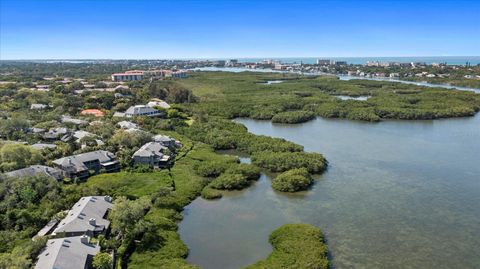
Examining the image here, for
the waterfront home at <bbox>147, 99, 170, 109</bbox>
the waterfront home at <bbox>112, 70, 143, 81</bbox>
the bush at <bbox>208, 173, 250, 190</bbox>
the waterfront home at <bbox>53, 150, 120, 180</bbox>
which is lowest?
the bush at <bbox>208, 173, 250, 190</bbox>

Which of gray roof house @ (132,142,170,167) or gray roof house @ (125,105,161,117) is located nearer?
gray roof house @ (132,142,170,167)

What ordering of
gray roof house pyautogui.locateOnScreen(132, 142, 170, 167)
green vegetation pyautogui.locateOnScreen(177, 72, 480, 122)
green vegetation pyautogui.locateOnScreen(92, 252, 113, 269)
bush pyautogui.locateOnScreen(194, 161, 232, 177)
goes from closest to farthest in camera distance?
green vegetation pyautogui.locateOnScreen(92, 252, 113, 269), bush pyautogui.locateOnScreen(194, 161, 232, 177), gray roof house pyautogui.locateOnScreen(132, 142, 170, 167), green vegetation pyautogui.locateOnScreen(177, 72, 480, 122)

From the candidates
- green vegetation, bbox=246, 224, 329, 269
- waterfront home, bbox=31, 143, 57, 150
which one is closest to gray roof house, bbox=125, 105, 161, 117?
waterfront home, bbox=31, 143, 57, 150

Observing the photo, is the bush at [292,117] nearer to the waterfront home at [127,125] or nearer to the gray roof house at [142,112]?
the gray roof house at [142,112]

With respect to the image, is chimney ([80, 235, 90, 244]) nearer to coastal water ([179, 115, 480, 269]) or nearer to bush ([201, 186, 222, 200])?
coastal water ([179, 115, 480, 269])

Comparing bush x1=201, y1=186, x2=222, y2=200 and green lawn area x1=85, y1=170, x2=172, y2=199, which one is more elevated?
green lawn area x1=85, y1=170, x2=172, y2=199

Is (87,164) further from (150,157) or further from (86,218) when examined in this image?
(86,218)

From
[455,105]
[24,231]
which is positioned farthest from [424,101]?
[24,231]

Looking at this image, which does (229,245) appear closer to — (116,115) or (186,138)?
(186,138)
